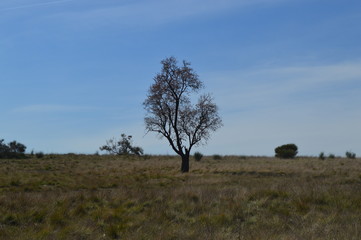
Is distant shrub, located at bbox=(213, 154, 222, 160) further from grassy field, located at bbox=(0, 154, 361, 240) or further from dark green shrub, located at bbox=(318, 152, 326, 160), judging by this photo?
grassy field, located at bbox=(0, 154, 361, 240)

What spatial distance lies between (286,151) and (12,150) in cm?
3583

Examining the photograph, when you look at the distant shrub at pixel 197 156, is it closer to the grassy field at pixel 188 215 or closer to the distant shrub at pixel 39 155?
the distant shrub at pixel 39 155

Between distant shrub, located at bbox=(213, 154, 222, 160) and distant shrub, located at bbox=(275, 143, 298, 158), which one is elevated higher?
distant shrub, located at bbox=(275, 143, 298, 158)

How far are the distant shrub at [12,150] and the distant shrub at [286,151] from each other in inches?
1333

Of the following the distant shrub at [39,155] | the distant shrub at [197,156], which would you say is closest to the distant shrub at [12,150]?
the distant shrub at [39,155]

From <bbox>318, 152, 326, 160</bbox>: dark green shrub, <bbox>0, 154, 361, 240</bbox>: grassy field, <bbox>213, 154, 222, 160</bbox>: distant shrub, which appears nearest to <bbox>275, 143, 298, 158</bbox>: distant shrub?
<bbox>318, 152, 326, 160</bbox>: dark green shrub

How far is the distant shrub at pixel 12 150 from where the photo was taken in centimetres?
4283

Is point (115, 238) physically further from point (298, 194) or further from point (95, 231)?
point (298, 194)

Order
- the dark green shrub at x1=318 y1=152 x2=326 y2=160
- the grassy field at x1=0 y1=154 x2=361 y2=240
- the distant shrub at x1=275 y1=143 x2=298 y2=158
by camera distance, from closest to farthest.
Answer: the grassy field at x1=0 y1=154 x2=361 y2=240, the dark green shrub at x1=318 y1=152 x2=326 y2=160, the distant shrub at x1=275 y1=143 x2=298 y2=158

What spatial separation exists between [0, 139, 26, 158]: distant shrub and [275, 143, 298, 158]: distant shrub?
33.9 m

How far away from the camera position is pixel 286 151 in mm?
52594

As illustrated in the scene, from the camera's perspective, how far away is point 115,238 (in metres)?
8.73

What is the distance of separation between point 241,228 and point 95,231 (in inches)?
139

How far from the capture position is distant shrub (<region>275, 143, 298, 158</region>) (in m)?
52.4
